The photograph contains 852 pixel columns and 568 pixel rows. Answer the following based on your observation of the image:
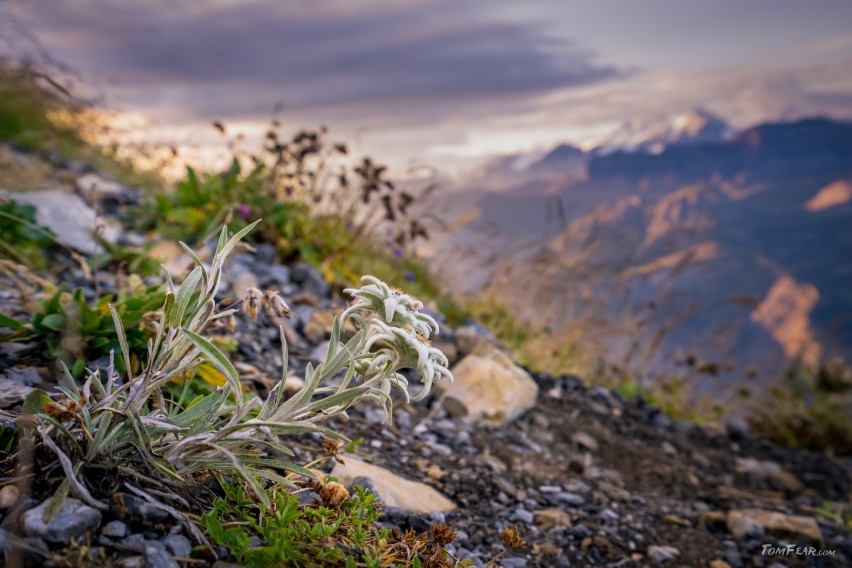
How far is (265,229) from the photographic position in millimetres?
6402

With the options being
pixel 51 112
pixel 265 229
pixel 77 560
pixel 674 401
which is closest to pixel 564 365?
pixel 674 401

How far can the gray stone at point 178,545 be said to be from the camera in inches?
72.7

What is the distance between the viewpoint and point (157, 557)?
5.77ft

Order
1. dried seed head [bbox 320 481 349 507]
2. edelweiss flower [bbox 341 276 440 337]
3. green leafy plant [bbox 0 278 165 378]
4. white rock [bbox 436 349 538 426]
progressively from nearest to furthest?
1. edelweiss flower [bbox 341 276 440 337]
2. dried seed head [bbox 320 481 349 507]
3. green leafy plant [bbox 0 278 165 378]
4. white rock [bbox 436 349 538 426]

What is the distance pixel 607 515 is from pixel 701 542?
2.33 feet

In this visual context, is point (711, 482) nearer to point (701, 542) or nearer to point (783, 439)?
point (701, 542)

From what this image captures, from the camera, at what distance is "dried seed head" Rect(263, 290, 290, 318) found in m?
2.04

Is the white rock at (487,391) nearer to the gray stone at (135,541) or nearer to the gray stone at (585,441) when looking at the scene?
the gray stone at (585,441)

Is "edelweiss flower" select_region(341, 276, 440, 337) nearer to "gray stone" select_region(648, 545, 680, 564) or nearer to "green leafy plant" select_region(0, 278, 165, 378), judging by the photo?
"green leafy plant" select_region(0, 278, 165, 378)

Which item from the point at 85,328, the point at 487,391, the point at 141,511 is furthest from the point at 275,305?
the point at 487,391

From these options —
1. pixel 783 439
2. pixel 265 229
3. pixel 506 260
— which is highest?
pixel 265 229

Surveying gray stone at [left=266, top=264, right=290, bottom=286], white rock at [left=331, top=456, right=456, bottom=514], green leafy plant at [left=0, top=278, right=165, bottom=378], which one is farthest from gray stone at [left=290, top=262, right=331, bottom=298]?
white rock at [left=331, top=456, right=456, bottom=514]

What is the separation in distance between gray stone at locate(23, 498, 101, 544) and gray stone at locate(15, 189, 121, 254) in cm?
390

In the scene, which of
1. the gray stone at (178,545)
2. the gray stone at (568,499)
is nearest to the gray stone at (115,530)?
the gray stone at (178,545)
